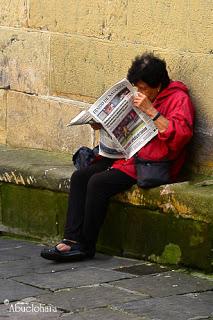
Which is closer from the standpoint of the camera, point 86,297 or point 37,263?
point 86,297

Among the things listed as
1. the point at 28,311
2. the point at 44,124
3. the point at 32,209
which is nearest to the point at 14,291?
the point at 28,311

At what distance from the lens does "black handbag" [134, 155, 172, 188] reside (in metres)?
6.54

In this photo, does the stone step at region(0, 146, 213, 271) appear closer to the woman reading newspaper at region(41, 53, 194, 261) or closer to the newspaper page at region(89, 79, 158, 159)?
the woman reading newspaper at region(41, 53, 194, 261)

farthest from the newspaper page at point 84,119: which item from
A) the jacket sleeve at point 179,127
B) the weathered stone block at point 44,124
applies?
the weathered stone block at point 44,124

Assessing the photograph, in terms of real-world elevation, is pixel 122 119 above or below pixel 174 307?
above

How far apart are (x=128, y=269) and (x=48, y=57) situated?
85.5 inches

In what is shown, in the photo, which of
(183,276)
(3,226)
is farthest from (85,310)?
(3,226)

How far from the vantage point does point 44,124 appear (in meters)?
8.14

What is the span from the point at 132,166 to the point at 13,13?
2.19 m

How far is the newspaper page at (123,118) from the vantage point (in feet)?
21.3

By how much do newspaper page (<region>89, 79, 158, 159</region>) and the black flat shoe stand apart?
0.67m

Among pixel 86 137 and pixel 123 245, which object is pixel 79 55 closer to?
pixel 86 137

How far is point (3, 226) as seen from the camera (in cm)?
777

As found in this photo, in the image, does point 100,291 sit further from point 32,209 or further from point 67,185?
point 32,209
